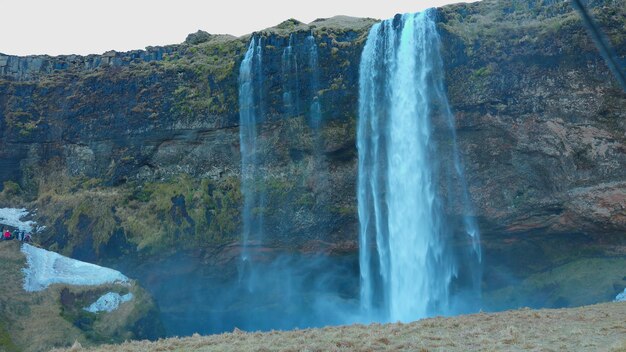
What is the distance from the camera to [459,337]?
64.4 feet

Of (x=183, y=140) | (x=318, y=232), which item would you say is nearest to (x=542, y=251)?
(x=318, y=232)

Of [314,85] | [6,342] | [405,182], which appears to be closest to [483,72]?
[405,182]

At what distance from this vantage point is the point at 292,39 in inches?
1561

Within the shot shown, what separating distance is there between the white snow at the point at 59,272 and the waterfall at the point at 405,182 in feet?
49.3

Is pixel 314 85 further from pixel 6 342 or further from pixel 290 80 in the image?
pixel 6 342

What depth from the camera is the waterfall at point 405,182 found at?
36.9 m

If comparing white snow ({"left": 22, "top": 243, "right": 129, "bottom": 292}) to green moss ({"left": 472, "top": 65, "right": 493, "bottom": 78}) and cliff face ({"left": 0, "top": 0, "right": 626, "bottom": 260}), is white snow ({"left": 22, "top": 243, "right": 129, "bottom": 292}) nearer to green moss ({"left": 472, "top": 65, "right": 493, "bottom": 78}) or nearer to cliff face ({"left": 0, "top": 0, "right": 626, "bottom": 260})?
cliff face ({"left": 0, "top": 0, "right": 626, "bottom": 260})

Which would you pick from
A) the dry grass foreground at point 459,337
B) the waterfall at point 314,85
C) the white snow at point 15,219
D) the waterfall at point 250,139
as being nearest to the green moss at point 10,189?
the white snow at point 15,219

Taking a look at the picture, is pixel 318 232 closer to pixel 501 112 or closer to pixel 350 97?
pixel 350 97

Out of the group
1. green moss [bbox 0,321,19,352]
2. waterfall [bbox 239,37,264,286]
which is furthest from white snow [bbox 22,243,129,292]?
waterfall [bbox 239,37,264,286]

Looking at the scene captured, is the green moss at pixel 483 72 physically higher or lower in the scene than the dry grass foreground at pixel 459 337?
higher

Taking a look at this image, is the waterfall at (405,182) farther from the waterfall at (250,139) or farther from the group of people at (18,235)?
the group of people at (18,235)

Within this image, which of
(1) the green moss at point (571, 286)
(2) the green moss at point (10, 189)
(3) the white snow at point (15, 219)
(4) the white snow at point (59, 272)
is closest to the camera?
(1) the green moss at point (571, 286)

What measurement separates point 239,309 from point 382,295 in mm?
9444
